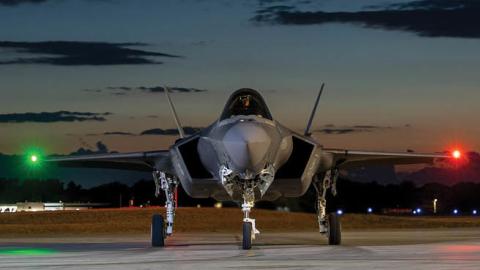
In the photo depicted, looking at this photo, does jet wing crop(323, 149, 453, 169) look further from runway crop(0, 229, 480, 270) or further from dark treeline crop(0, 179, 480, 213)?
dark treeline crop(0, 179, 480, 213)

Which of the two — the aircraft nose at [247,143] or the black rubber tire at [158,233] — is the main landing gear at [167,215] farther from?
the aircraft nose at [247,143]

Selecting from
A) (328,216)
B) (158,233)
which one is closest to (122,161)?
(158,233)

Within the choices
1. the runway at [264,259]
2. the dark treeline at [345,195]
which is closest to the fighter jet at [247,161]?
the runway at [264,259]

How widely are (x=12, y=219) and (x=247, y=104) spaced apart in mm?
30454

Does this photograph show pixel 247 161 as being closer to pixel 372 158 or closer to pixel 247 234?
pixel 247 234

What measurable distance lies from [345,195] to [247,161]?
76654 mm

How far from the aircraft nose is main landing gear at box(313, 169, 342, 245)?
14.0 feet

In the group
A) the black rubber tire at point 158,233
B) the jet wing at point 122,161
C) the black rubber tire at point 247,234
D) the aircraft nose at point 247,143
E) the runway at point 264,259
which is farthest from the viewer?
the jet wing at point 122,161

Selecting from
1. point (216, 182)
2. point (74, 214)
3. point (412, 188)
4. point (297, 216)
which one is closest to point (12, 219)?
point (74, 214)

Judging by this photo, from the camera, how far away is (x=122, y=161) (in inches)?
962

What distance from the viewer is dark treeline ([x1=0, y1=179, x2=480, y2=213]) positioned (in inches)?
3674

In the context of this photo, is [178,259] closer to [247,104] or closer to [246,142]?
[246,142]

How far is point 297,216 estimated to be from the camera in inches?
1684

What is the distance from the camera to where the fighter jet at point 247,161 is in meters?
17.7
